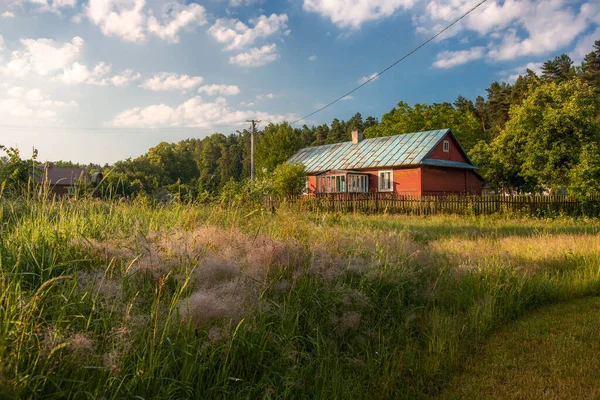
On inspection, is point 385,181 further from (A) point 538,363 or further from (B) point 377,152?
(A) point 538,363

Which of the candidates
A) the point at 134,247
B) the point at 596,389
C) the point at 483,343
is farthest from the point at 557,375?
the point at 134,247

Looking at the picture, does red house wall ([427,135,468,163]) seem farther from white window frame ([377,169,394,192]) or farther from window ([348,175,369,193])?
window ([348,175,369,193])

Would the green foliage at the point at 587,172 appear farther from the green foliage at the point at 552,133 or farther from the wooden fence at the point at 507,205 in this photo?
the wooden fence at the point at 507,205

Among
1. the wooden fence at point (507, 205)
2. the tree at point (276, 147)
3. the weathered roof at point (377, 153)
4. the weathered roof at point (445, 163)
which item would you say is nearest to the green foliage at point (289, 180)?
the weathered roof at point (377, 153)

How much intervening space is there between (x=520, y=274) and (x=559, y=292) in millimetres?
517

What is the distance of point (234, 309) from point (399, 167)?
25.1 meters

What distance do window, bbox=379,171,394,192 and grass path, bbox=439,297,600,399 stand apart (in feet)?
76.1

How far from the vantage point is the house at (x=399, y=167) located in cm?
2617

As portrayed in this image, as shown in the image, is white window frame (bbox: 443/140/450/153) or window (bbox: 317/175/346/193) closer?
white window frame (bbox: 443/140/450/153)

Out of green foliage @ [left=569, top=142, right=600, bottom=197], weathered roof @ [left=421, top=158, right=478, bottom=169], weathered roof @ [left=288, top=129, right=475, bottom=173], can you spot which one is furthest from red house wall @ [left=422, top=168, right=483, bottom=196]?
green foliage @ [left=569, top=142, right=600, bottom=197]

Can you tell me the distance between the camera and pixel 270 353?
2.90 m

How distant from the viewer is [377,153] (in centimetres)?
2878

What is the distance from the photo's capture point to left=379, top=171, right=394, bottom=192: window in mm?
27369

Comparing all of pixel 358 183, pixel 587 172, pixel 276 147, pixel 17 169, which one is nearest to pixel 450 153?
pixel 358 183
